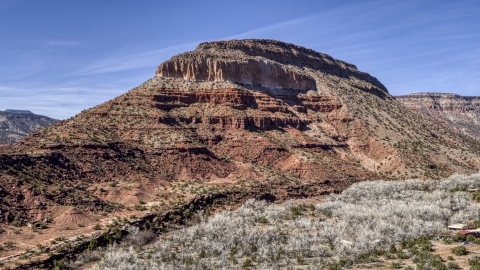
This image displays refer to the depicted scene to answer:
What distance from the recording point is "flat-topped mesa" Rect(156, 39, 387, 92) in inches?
3051

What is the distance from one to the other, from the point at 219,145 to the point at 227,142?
4.98ft

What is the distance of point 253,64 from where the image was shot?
8344cm

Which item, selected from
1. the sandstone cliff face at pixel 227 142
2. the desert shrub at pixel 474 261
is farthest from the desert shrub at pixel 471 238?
the sandstone cliff face at pixel 227 142

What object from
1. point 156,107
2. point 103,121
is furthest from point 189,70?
point 103,121

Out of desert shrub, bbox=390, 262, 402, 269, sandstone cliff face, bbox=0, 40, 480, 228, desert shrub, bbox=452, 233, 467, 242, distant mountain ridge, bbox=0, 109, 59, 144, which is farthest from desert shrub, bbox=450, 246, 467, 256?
distant mountain ridge, bbox=0, 109, 59, 144

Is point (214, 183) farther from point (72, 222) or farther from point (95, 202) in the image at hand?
point (72, 222)

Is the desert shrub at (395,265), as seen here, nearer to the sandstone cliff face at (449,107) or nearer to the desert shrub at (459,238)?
the desert shrub at (459,238)

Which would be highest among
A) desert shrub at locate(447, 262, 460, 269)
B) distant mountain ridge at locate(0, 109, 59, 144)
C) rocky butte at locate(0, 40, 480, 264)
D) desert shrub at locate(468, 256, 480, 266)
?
distant mountain ridge at locate(0, 109, 59, 144)

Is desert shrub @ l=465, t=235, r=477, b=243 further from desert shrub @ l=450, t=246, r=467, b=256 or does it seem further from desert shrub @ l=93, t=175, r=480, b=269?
desert shrub @ l=450, t=246, r=467, b=256

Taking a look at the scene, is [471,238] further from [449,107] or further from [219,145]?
[449,107]

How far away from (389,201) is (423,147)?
31276 millimetres

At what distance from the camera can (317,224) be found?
3844 cm

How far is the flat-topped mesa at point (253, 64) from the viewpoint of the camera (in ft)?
254

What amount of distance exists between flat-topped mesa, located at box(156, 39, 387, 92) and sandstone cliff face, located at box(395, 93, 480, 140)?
7682 cm
